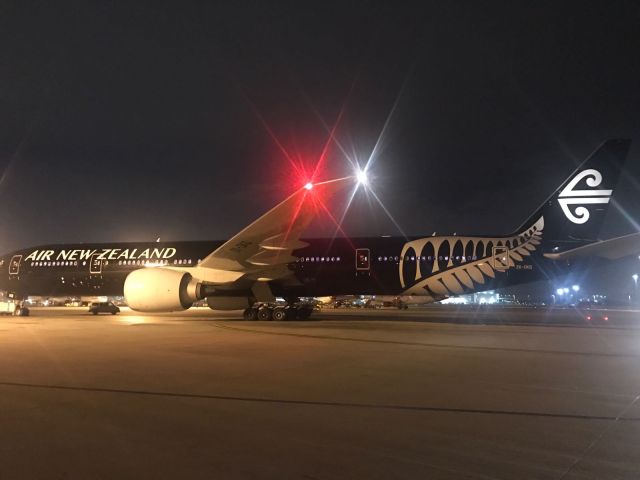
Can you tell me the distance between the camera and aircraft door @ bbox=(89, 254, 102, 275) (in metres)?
27.1

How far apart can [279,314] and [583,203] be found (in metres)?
12.8

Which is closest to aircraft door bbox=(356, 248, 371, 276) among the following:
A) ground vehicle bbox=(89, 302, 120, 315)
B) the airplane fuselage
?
the airplane fuselage

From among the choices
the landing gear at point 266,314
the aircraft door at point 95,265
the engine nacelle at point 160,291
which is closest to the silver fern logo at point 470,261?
the landing gear at point 266,314

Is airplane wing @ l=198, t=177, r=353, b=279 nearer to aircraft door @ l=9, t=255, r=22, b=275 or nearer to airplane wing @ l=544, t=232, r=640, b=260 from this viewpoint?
airplane wing @ l=544, t=232, r=640, b=260

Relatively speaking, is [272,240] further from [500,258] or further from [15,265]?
[15,265]

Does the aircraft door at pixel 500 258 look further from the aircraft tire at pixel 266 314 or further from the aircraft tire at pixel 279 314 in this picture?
the aircraft tire at pixel 266 314

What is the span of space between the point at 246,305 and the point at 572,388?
16.6 meters

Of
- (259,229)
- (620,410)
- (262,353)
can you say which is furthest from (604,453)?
(259,229)

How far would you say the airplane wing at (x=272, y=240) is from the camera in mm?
19328

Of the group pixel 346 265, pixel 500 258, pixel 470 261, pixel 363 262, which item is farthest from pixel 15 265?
pixel 500 258

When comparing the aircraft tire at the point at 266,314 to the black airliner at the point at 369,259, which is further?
the aircraft tire at the point at 266,314

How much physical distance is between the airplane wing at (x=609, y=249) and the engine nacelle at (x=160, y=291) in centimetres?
1374

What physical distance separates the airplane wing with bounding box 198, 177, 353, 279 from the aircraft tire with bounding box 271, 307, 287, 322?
1398 millimetres

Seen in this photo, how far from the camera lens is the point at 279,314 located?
22828 mm
